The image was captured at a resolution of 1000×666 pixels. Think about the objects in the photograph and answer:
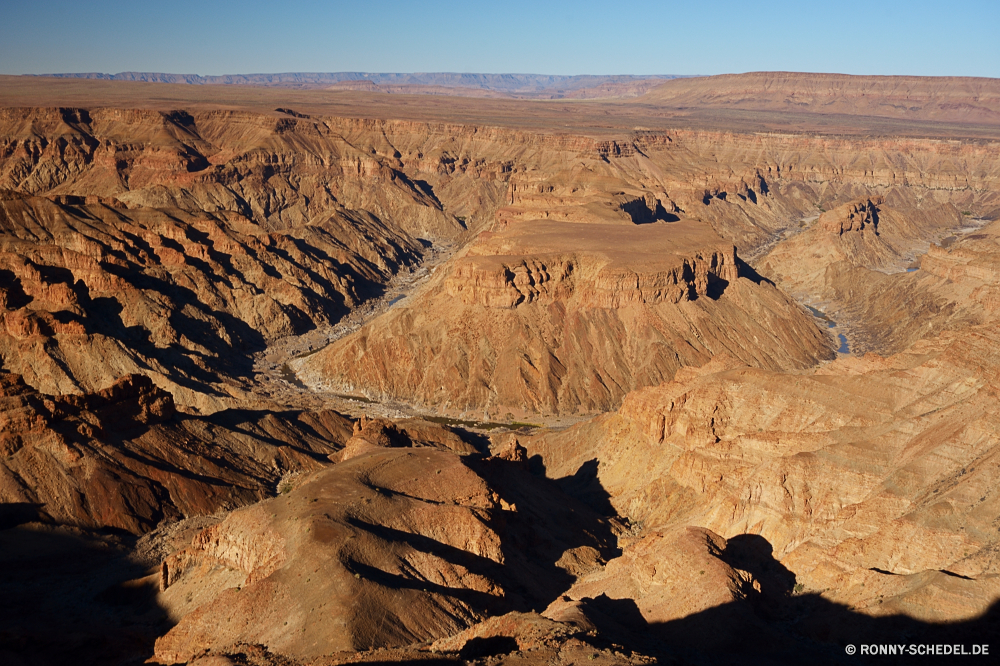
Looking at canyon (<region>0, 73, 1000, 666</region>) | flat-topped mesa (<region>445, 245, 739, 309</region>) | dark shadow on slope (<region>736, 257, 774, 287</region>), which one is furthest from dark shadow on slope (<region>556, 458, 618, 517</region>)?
dark shadow on slope (<region>736, 257, 774, 287</region>)

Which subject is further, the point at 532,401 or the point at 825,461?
the point at 532,401

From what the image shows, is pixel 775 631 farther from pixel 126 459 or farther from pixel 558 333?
pixel 558 333

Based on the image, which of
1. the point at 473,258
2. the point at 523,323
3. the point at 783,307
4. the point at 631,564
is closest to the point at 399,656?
the point at 631,564

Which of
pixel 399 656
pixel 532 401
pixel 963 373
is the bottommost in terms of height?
pixel 532 401

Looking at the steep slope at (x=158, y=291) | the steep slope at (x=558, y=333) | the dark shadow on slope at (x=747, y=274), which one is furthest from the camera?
the dark shadow on slope at (x=747, y=274)

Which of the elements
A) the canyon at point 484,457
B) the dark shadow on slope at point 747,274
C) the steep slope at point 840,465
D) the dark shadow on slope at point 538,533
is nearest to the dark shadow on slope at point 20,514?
the canyon at point 484,457

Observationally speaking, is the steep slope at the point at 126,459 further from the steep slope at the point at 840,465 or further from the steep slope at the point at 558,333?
the steep slope at the point at 558,333

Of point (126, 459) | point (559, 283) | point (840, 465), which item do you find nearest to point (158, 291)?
point (126, 459)

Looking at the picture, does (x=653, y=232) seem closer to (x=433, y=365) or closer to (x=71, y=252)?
(x=433, y=365)
